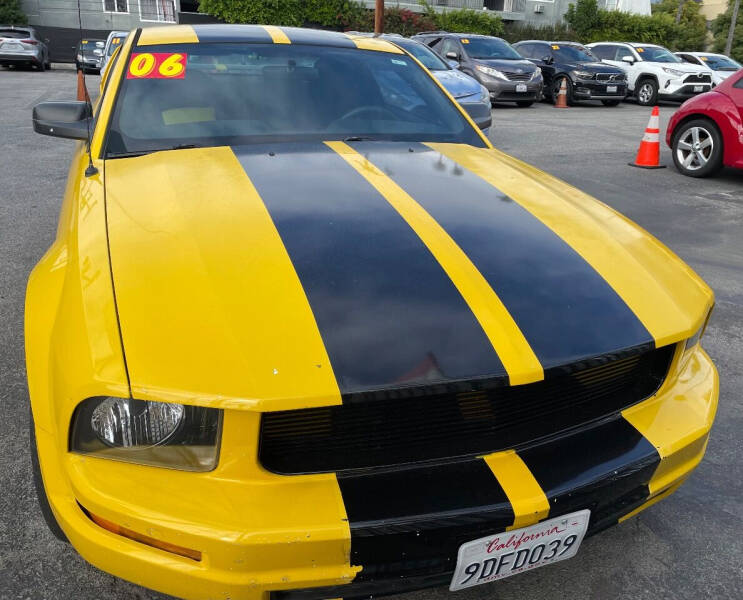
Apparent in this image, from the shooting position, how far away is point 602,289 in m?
1.87

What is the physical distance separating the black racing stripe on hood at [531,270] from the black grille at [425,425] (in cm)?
8

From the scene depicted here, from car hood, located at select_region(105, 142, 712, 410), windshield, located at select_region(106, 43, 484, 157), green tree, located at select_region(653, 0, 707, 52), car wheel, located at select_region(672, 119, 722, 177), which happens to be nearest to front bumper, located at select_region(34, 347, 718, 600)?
car hood, located at select_region(105, 142, 712, 410)

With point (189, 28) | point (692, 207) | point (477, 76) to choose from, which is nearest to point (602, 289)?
point (189, 28)

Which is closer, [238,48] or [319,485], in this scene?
[319,485]

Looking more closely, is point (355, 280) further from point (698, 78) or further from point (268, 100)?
point (698, 78)

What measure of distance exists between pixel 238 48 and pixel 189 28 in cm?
41

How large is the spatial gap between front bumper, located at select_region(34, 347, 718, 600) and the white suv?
17127 millimetres

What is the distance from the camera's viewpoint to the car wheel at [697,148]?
24.5 ft

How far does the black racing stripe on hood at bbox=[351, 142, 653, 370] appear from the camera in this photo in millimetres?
1657

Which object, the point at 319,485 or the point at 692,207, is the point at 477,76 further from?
the point at 319,485

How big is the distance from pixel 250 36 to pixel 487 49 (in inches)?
480

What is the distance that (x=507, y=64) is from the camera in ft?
45.2

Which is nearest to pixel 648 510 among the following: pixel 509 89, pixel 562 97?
pixel 509 89

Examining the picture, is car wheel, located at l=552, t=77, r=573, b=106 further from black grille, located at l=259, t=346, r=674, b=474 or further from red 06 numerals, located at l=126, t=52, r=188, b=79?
black grille, located at l=259, t=346, r=674, b=474
